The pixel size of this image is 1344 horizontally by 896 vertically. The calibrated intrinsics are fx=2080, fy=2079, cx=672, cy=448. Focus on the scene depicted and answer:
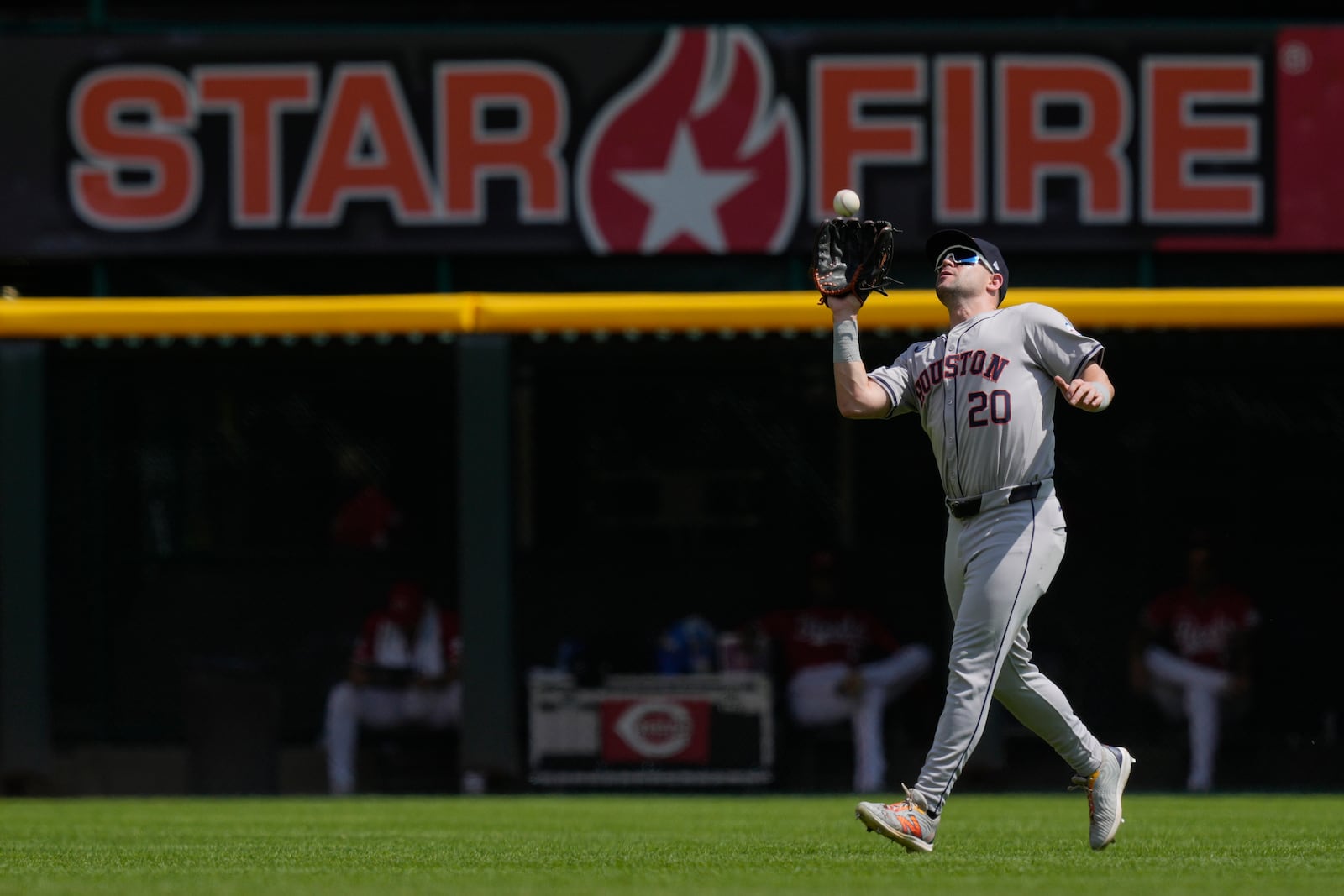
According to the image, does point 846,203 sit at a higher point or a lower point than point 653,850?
higher

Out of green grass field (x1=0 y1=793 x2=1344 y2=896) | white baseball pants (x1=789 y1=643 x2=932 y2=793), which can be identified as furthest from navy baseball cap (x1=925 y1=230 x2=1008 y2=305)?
white baseball pants (x1=789 y1=643 x2=932 y2=793)

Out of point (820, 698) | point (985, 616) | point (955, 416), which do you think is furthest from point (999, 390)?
point (820, 698)

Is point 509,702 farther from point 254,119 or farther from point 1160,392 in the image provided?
point 1160,392

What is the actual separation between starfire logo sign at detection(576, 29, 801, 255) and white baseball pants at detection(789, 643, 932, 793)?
2427mm

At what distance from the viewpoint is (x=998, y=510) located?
17.9ft

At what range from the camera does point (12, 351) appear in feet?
34.9

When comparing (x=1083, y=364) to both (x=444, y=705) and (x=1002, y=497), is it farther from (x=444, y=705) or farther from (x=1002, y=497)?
(x=444, y=705)

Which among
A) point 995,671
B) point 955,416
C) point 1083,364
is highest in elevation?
point 1083,364

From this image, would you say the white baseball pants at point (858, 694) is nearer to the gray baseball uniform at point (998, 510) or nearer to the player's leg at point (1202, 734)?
the player's leg at point (1202, 734)

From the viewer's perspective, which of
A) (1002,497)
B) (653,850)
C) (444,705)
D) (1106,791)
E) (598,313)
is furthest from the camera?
(444,705)

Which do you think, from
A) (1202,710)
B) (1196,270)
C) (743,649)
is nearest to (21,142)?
(743,649)

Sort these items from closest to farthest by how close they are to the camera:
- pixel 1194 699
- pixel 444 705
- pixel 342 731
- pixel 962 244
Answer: pixel 962 244 → pixel 1194 699 → pixel 342 731 → pixel 444 705

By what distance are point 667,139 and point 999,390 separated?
5.97 m

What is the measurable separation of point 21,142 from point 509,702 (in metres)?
4.02
